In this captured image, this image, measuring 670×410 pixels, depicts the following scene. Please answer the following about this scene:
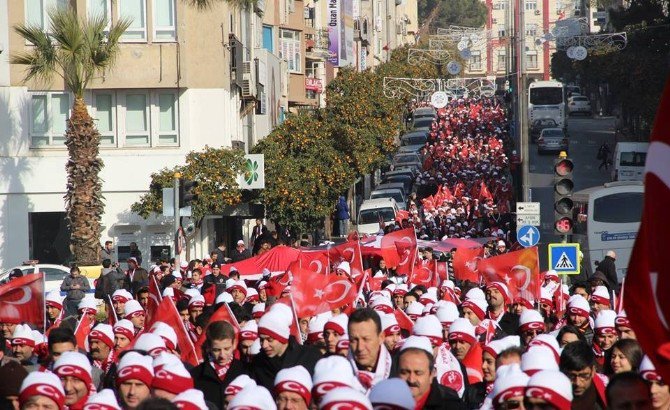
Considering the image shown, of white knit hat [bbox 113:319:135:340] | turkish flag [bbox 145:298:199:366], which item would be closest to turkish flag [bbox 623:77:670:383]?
white knit hat [bbox 113:319:135:340]

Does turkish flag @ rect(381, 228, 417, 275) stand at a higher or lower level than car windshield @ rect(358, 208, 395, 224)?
higher

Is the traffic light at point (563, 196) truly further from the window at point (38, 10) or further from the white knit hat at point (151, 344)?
the window at point (38, 10)

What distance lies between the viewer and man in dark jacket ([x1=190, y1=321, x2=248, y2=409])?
9.59m

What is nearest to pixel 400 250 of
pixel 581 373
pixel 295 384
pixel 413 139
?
pixel 581 373

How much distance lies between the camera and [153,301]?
14859mm

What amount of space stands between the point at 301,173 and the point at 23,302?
29002mm

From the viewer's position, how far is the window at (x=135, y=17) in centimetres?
3888

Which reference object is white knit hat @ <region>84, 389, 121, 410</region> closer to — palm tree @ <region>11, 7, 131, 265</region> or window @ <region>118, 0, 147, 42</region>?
palm tree @ <region>11, 7, 131, 265</region>

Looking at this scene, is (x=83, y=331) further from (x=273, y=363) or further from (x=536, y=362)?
(x=536, y=362)

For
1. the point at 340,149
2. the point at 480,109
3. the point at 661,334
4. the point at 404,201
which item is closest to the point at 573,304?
the point at 661,334

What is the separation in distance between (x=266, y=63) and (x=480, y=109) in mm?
40914

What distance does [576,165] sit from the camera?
242 ft

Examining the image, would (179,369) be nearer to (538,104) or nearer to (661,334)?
(661,334)

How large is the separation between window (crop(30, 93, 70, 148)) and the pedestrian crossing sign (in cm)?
2063
